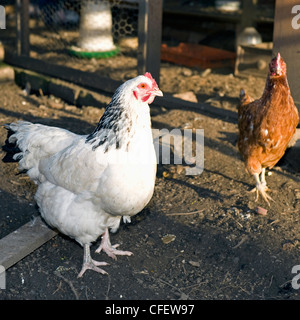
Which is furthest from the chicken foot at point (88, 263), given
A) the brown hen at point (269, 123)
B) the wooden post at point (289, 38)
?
the wooden post at point (289, 38)

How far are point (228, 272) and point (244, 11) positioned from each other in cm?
542

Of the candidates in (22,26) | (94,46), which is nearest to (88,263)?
(22,26)

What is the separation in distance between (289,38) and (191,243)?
6.84 feet

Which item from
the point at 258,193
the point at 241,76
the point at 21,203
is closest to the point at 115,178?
the point at 21,203

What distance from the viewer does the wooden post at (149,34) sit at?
491cm

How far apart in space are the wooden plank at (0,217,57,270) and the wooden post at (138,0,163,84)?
8.25 feet

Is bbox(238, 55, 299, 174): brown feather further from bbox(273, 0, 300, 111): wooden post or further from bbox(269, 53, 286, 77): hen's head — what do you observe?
bbox(273, 0, 300, 111): wooden post

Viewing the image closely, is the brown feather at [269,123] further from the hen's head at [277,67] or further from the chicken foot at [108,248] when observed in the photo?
the chicken foot at [108,248]

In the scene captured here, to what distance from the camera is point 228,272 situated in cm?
284

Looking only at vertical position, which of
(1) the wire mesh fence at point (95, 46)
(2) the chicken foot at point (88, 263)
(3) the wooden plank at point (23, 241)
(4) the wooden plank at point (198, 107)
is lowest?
(2) the chicken foot at point (88, 263)

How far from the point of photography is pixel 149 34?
5.01m

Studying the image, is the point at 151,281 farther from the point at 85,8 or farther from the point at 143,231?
the point at 85,8

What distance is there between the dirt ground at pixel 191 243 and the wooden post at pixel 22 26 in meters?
2.32

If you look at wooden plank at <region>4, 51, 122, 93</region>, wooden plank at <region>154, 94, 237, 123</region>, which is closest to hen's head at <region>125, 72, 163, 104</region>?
wooden plank at <region>154, 94, 237, 123</region>
